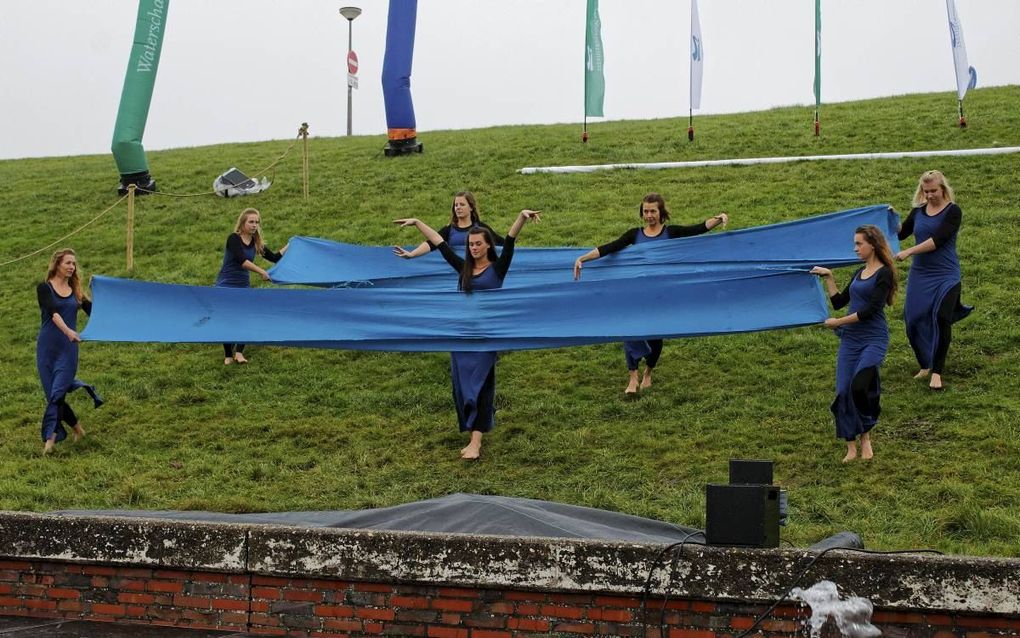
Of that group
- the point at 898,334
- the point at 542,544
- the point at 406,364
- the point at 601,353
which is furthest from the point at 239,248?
the point at 542,544

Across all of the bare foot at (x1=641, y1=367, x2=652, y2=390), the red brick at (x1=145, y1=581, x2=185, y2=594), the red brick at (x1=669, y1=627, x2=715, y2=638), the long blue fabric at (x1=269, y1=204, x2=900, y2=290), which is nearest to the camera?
the red brick at (x1=669, y1=627, x2=715, y2=638)

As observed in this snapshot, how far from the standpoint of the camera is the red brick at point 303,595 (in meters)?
6.01

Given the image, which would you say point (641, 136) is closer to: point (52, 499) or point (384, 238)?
point (384, 238)

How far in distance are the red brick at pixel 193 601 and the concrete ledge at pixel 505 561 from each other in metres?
0.16

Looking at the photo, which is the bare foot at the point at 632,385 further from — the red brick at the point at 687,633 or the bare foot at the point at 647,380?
the red brick at the point at 687,633

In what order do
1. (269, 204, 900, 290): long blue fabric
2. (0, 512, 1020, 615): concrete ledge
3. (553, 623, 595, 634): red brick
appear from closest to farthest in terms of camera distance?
(0, 512, 1020, 615): concrete ledge, (553, 623, 595, 634): red brick, (269, 204, 900, 290): long blue fabric

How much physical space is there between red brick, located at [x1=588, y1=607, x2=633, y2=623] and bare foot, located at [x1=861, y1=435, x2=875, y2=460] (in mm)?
4007

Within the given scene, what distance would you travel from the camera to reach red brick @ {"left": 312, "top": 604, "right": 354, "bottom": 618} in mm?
5957

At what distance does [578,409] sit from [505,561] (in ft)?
17.5

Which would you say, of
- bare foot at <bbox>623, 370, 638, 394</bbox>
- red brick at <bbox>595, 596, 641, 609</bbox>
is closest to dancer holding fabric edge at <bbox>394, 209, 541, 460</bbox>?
bare foot at <bbox>623, 370, 638, 394</bbox>

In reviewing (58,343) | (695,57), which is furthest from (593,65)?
(58,343)

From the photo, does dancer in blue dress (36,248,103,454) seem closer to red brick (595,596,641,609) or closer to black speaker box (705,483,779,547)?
red brick (595,596,641,609)

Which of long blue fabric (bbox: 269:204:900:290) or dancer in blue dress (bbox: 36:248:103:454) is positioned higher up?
long blue fabric (bbox: 269:204:900:290)

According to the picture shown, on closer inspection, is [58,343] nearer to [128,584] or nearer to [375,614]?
[128,584]
